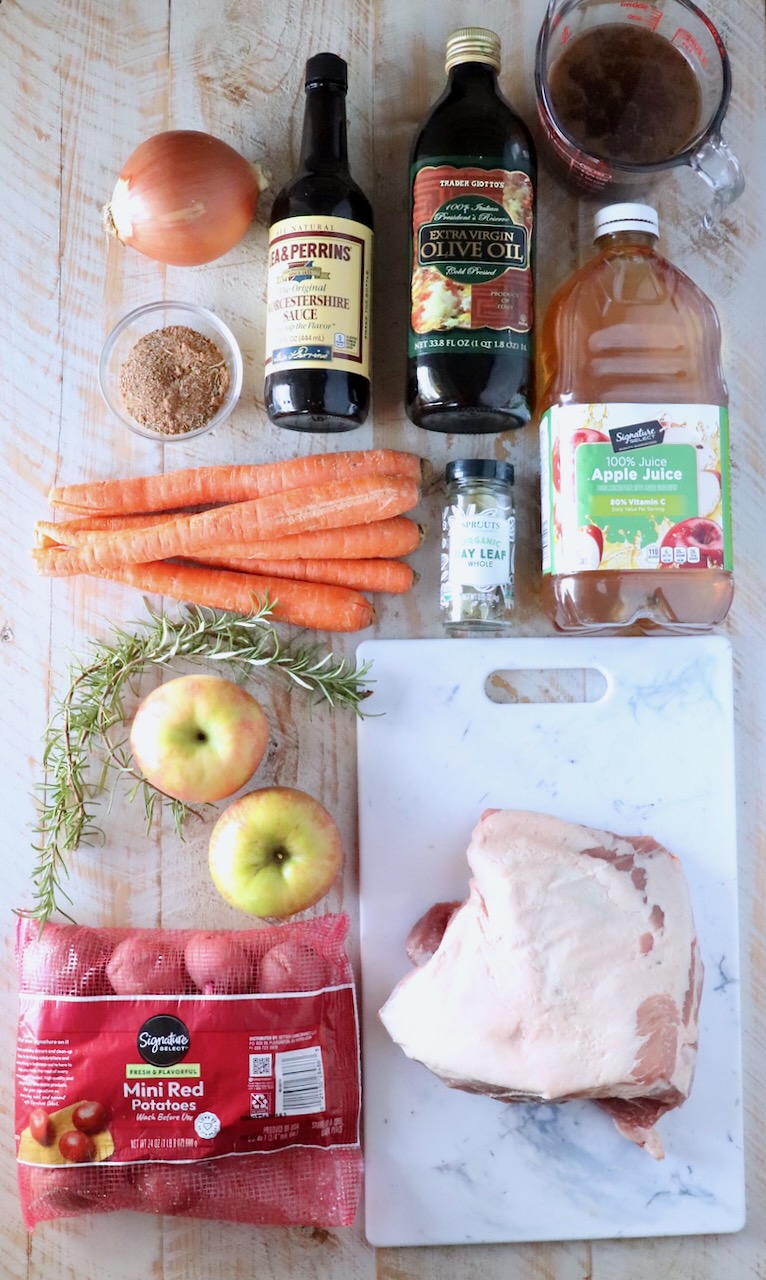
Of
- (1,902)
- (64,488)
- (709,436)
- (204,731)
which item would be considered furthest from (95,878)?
(709,436)

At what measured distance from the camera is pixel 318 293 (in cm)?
112

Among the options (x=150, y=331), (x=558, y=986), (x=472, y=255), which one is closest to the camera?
(x=558, y=986)

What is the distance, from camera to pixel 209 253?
1.20 metres

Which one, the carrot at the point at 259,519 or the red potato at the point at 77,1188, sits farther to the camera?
the carrot at the point at 259,519

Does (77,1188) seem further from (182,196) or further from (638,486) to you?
(182,196)

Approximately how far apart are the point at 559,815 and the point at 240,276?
0.76 m

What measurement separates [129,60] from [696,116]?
69cm

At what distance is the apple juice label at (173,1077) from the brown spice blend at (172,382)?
25.8 inches

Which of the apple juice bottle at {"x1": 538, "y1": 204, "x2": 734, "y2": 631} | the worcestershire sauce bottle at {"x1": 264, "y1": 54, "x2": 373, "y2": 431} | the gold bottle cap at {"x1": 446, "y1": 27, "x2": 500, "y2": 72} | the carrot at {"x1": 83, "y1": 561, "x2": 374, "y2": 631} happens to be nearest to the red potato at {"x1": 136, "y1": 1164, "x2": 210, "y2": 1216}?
the carrot at {"x1": 83, "y1": 561, "x2": 374, "y2": 631}

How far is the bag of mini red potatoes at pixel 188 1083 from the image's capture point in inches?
41.6

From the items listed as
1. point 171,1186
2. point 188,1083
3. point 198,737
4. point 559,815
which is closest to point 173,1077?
point 188,1083

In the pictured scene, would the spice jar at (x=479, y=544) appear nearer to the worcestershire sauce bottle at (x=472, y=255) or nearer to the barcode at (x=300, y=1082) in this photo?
the worcestershire sauce bottle at (x=472, y=255)

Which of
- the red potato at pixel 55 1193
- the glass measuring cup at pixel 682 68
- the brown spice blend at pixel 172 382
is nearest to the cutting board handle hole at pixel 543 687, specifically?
the brown spice blend at pixel 172 382

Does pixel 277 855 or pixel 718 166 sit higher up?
pixel 718 166
